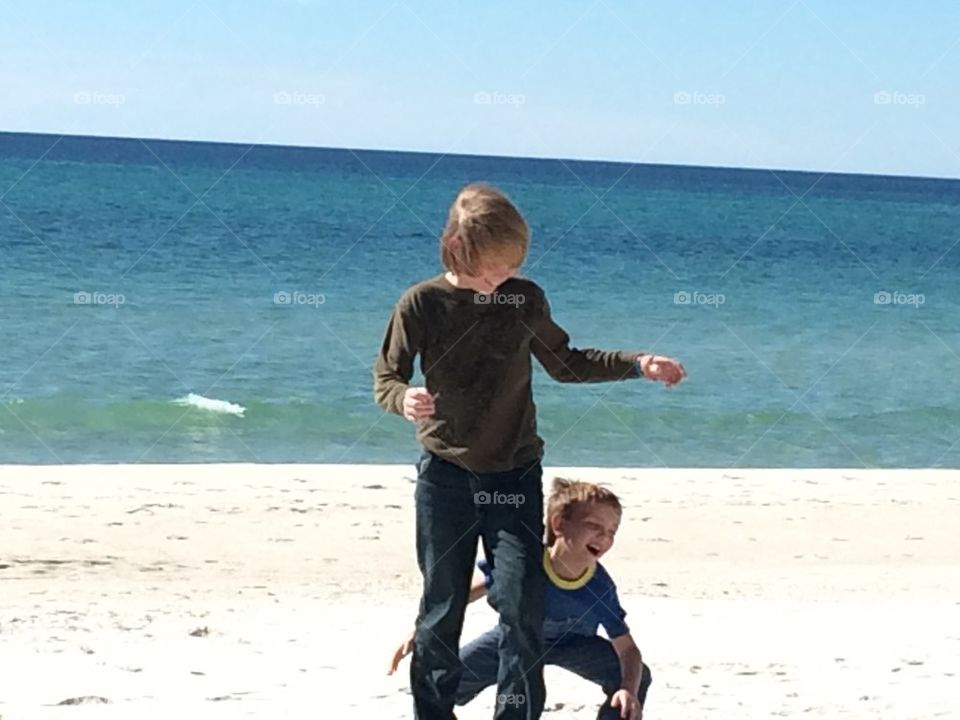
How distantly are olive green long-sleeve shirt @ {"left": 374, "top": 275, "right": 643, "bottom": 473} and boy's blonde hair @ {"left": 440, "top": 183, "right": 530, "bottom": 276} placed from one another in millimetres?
127

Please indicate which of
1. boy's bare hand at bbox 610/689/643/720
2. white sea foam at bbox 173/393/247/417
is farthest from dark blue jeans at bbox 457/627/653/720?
white sea foam at bbox 173/393/247/417

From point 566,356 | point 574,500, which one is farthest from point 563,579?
point 566,356

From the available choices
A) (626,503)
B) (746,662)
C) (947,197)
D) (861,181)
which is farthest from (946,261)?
(861,181)

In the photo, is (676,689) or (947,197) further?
(947,197)

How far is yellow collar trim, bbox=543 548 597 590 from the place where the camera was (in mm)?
4148

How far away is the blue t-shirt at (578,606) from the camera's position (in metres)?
4.16

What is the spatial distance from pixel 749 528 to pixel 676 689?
5.06 meters

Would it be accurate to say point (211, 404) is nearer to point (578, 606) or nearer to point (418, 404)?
point (578, 606)

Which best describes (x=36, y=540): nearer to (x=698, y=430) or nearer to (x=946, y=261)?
(x=698, y=430)

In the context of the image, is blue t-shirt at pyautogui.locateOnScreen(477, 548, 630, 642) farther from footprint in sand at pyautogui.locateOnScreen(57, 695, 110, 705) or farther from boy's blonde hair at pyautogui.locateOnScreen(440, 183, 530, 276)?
footprint in sand at pyautogui.locateOnScreen(57, 695, 110, 705)

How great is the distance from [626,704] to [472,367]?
917mm

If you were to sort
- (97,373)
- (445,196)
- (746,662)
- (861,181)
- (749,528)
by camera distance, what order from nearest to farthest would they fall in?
(746,662)
(749,528)
(97,373)
(445,196)
(861,181)

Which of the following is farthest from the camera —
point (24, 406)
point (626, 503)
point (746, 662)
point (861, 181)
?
point (861, 181)

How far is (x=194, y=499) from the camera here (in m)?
10.2
